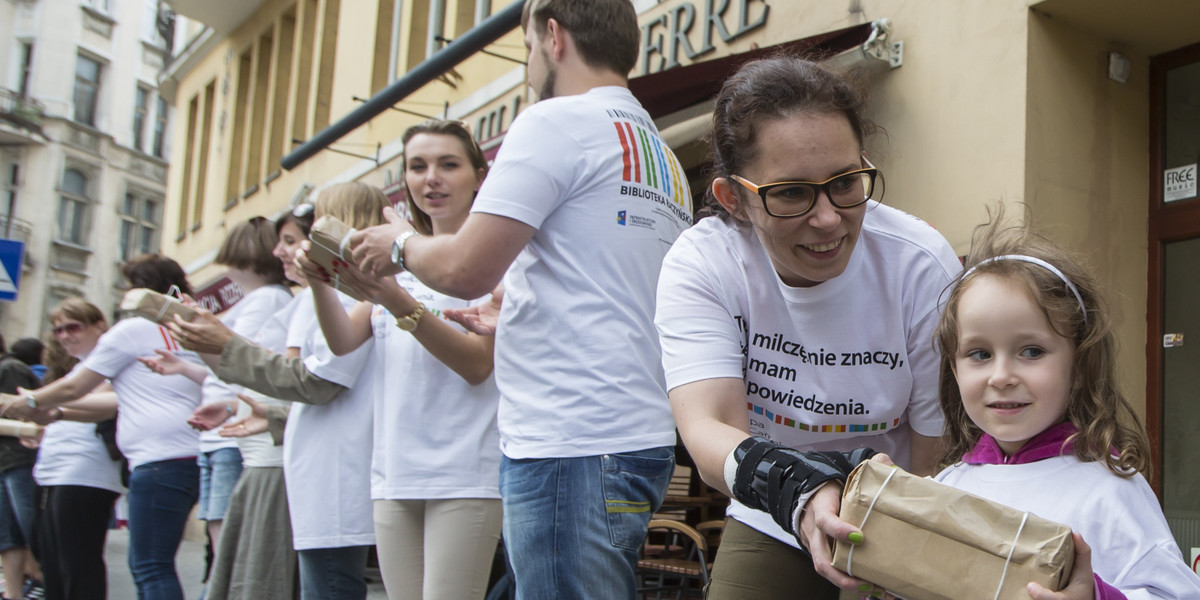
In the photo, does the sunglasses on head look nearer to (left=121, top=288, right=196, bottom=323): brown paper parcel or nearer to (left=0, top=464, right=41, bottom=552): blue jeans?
(left=0, top=464, right=41, bottom=552): blue jeans

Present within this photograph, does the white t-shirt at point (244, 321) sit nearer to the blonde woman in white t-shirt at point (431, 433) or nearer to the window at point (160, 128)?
the blonde woman in white t-shirt at point (431, 433)

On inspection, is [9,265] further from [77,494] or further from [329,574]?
[329,574]

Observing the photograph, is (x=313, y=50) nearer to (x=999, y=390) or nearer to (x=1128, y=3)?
(x=1128, y=3)

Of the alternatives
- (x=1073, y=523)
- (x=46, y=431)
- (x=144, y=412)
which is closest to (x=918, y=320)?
(x=1073, y=523)

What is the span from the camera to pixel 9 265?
1089cm

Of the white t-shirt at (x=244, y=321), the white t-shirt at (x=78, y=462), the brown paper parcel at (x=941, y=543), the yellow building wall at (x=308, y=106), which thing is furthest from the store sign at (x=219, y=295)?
the brown paper parcel at (x=941, y=543)

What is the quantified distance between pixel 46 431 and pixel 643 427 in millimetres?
4897

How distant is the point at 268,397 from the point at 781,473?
3.26 meters

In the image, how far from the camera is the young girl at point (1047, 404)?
Result: 1.58m

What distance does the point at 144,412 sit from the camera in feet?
16.6

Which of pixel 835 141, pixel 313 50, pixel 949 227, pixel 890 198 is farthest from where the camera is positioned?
pixel 313 50

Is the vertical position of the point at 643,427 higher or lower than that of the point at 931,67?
lower

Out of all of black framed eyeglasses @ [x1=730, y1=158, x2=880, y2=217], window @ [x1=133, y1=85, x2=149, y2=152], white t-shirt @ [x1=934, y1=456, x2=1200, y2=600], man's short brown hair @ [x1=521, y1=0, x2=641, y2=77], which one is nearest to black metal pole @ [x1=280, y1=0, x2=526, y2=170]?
man's short brown hair @ [x1=521, y1=0, x2=641, y2=77]

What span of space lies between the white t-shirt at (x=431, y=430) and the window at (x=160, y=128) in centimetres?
4223
